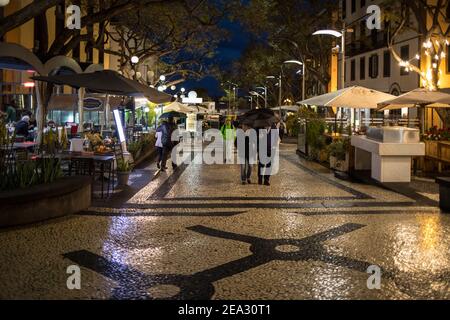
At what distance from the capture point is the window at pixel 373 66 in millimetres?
41656

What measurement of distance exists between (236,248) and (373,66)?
3748 centimetres

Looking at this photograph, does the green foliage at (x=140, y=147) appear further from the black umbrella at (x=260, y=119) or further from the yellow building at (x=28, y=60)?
the black umbrella at (x=260, y=119)

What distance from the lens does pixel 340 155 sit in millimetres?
16812

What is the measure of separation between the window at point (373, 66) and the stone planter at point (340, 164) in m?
25.9

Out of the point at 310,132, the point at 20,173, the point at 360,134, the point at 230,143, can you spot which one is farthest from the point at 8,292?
the point at 230,143

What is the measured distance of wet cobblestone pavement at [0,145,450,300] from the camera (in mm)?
5504

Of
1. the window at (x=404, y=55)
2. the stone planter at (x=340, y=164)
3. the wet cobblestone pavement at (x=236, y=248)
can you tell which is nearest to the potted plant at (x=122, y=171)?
the wet cobblestone pavement at (x=236, y=248)

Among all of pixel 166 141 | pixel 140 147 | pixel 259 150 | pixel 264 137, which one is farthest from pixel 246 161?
pixel 140 147

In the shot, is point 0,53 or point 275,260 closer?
point 275,260

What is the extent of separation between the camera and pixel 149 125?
3638 centimetres

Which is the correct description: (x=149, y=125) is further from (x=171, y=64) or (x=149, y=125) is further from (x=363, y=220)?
(x=363, y=220)

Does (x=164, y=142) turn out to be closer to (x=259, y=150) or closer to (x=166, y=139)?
(x=166, y=139)

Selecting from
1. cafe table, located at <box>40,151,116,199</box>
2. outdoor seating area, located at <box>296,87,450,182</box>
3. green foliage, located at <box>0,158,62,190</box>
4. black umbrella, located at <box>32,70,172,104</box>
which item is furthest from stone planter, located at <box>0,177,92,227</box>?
outdoor seating area, located at <box>296,87,450,182</box>
